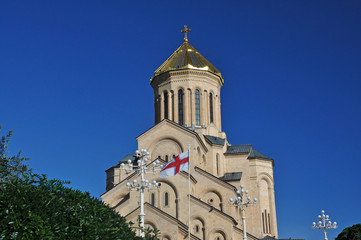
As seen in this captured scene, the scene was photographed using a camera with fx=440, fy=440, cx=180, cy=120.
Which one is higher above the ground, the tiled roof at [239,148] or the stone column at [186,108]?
the stone column at [186,108]

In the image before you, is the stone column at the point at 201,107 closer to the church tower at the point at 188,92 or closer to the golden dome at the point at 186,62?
the church tower at the point at 188,92

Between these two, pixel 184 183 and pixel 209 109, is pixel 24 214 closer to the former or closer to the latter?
pixel 184 183

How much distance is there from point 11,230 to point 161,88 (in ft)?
91.0

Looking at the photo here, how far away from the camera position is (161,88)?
1409 inches

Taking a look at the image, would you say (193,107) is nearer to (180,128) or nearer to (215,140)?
(215,140)

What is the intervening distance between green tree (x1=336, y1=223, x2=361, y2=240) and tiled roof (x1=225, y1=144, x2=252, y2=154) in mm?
13656

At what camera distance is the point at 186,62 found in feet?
116

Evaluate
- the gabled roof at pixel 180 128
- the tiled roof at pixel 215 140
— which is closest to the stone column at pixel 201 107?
the tiled roof at pixel 215 140

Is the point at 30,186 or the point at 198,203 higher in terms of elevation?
the point at 198,203

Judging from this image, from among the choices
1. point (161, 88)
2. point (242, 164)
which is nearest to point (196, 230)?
point (242, 164)

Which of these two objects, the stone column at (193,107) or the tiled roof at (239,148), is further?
the tiled roof at (239,148)

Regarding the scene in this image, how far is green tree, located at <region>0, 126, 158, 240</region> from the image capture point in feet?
27.9

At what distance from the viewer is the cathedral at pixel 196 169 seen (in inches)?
1056

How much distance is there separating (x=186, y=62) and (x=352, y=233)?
19337 millimetres
